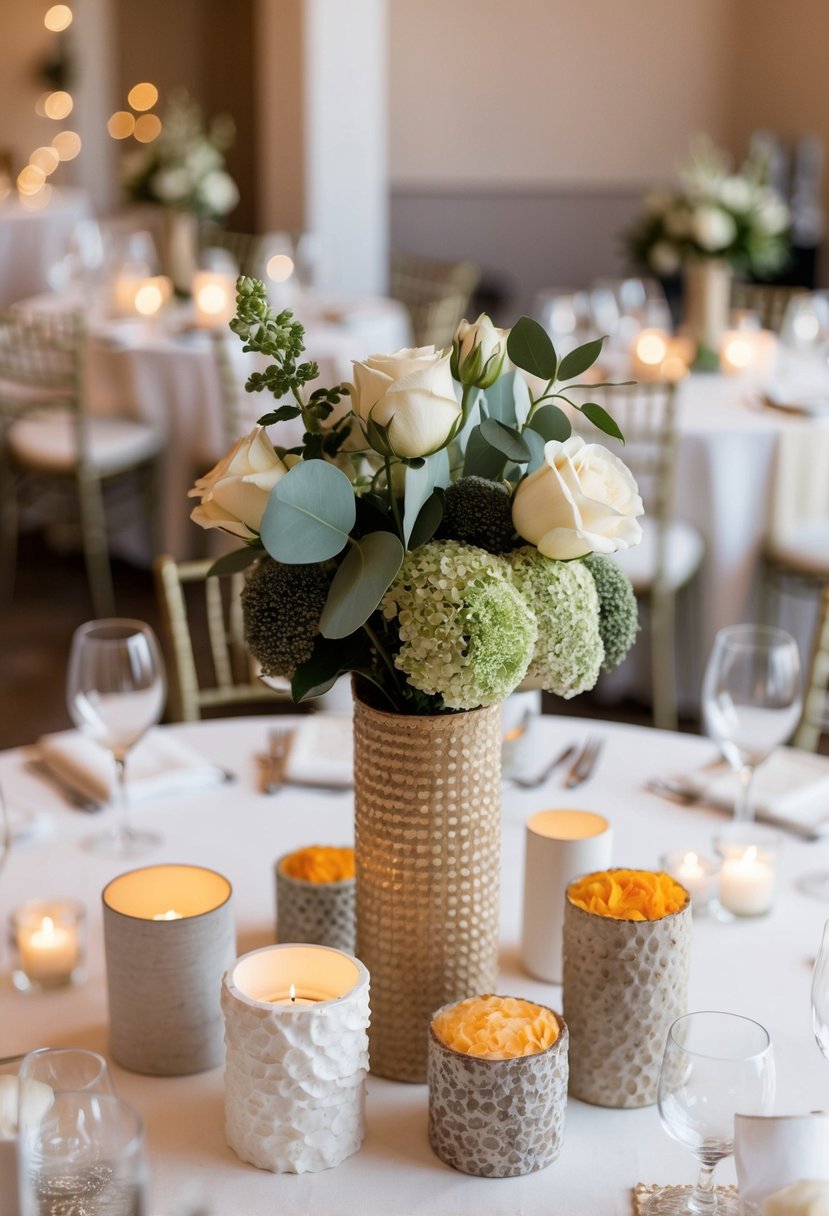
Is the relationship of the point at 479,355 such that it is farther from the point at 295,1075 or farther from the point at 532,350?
the point at 295,1075

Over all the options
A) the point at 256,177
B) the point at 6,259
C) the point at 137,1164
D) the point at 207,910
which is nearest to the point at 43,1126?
the point at 137,1164

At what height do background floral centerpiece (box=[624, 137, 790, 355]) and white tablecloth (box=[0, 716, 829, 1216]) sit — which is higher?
background floral centerpiece (box=[624, 137, 790, 355])

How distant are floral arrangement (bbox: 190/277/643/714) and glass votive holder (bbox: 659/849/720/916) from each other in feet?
1.39

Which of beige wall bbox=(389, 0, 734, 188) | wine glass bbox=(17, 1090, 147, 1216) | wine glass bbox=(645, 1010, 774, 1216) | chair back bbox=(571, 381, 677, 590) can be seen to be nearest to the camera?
wine glass bbox=(17, 1090, 147, 1216)

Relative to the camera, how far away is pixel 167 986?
117 centimetres

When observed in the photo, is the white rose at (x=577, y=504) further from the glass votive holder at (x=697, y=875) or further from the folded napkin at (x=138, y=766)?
the folded napkin at (x=138, y=766)

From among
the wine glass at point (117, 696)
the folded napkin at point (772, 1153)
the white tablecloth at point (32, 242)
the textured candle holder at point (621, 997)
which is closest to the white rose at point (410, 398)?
the textured candle holder at point (621, 997)

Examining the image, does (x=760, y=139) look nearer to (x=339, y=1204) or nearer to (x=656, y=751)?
(x=656, y=751)

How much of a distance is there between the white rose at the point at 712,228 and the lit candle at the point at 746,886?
10.5ft

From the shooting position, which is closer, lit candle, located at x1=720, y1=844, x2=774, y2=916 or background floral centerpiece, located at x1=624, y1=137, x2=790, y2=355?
lit candle, located at x1=720, y1=844, x2=774, y2=916

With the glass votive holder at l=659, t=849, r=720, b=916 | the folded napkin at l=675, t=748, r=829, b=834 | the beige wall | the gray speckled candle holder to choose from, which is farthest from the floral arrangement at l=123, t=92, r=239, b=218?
the gray speckled candle holder

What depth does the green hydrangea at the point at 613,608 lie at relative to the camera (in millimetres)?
1188

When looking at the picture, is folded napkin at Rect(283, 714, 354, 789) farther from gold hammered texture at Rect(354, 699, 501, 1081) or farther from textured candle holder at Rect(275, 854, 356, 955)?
gold hammered texture at Rect(354, 699, 501, 1081)

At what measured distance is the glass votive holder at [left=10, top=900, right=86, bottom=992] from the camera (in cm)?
132
